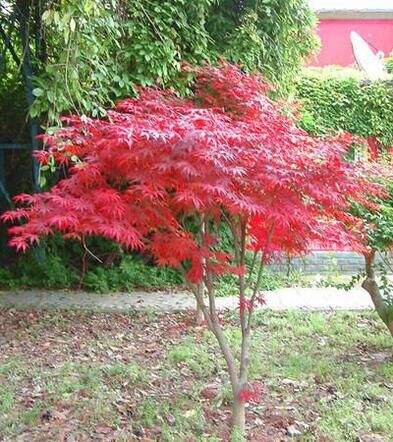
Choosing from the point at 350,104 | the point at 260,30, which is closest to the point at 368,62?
the point at 350,104

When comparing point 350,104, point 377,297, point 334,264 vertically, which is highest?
point 350,104

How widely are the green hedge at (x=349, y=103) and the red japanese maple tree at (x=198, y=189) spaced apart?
7.49 m

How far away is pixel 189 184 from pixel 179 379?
7.07ft

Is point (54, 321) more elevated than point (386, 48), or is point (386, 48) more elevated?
point (386, 48)

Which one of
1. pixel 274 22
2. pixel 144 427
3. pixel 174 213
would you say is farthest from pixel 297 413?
pixel 274 22

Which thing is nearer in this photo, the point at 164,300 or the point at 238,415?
the point at 238,415

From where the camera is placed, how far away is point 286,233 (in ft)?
10.8

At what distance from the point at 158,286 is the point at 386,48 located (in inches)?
478

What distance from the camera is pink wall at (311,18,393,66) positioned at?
15805 mm

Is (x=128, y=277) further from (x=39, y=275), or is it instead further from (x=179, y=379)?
(x=179, y=379)

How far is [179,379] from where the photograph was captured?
4.33m

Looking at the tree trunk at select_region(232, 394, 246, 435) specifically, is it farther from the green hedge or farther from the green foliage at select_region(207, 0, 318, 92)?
the green hedge

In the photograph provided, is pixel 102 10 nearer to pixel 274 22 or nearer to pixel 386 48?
pixel 274 22

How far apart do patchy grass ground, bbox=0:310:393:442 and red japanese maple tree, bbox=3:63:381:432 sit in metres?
0.50
